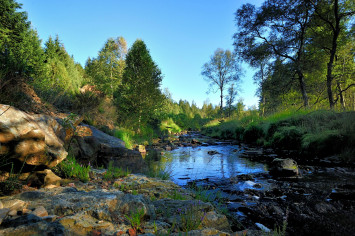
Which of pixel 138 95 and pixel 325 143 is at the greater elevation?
pixel 138 95

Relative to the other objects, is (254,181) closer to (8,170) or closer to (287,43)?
(8,170)

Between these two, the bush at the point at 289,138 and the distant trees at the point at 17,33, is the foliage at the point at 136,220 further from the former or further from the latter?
the distant trees at the point at 17,33

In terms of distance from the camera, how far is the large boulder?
14.2 feet

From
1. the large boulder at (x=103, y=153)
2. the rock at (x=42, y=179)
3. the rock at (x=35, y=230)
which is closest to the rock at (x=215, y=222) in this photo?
the rock at (x=35, y=230)

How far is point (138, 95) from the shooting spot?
14.0 meters

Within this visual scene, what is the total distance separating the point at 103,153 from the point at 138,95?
371 inches

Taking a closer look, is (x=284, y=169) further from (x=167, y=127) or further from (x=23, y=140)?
(x=167, y=127)

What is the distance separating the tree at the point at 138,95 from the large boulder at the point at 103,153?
829cm

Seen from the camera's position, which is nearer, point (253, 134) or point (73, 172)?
point (73, 172)

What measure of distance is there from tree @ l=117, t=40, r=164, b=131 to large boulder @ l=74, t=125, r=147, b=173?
8.29 m

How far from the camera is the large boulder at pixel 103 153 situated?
4.32 m

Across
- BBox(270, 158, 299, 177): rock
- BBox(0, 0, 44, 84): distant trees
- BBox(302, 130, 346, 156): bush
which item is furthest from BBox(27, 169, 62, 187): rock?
BBox(0, 0, 44, 84): distant trees

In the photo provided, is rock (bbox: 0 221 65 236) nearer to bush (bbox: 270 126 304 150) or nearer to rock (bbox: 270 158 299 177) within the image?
rock (bbox: 270 158 299 177)

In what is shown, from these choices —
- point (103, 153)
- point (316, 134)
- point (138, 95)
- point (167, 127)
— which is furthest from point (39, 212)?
point (167, 127)
